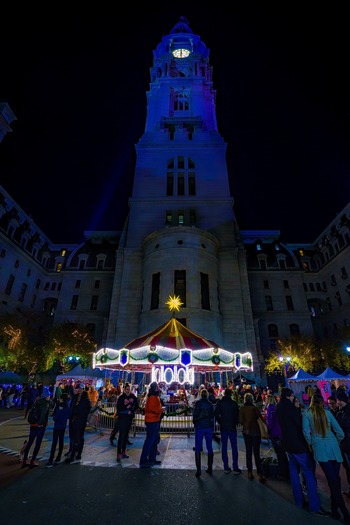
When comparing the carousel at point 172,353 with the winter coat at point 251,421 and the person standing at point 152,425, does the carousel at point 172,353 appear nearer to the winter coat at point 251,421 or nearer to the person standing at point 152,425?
the person standing at point 152,425

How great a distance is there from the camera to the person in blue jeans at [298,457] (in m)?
Result: 5.05

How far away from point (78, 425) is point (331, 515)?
7.21 metres

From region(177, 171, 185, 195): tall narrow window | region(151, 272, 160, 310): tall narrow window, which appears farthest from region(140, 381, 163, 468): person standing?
region(177, 171, 185, 195): tall narrow window

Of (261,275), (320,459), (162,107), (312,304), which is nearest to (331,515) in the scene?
(320,459)

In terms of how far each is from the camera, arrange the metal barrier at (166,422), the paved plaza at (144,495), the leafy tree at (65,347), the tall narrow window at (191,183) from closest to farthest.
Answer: the paved plaza at (144,495) < the metal barrier at (166,422) < the leafy tree at (65,347) < the tall narrow window at (191,183)

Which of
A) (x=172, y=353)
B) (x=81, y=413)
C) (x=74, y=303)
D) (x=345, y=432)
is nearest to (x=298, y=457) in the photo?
(x=345, y=432)

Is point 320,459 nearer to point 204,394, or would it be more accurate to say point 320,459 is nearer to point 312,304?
point 204,394

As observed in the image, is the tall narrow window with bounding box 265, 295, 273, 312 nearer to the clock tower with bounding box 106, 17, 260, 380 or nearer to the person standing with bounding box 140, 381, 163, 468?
the clock tower with bounding box 106, 17, 260, 380

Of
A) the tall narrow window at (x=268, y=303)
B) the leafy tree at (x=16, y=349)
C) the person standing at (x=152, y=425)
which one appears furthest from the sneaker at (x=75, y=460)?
the tall narrow window at (x=268, y=303)

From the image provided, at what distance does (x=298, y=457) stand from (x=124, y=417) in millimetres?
5774

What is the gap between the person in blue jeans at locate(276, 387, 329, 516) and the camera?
16.6 feet

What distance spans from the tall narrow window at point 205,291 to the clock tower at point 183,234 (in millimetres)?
119

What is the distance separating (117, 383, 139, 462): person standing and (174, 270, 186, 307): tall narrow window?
1860 cm

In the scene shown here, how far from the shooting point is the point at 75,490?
5.95 metres
